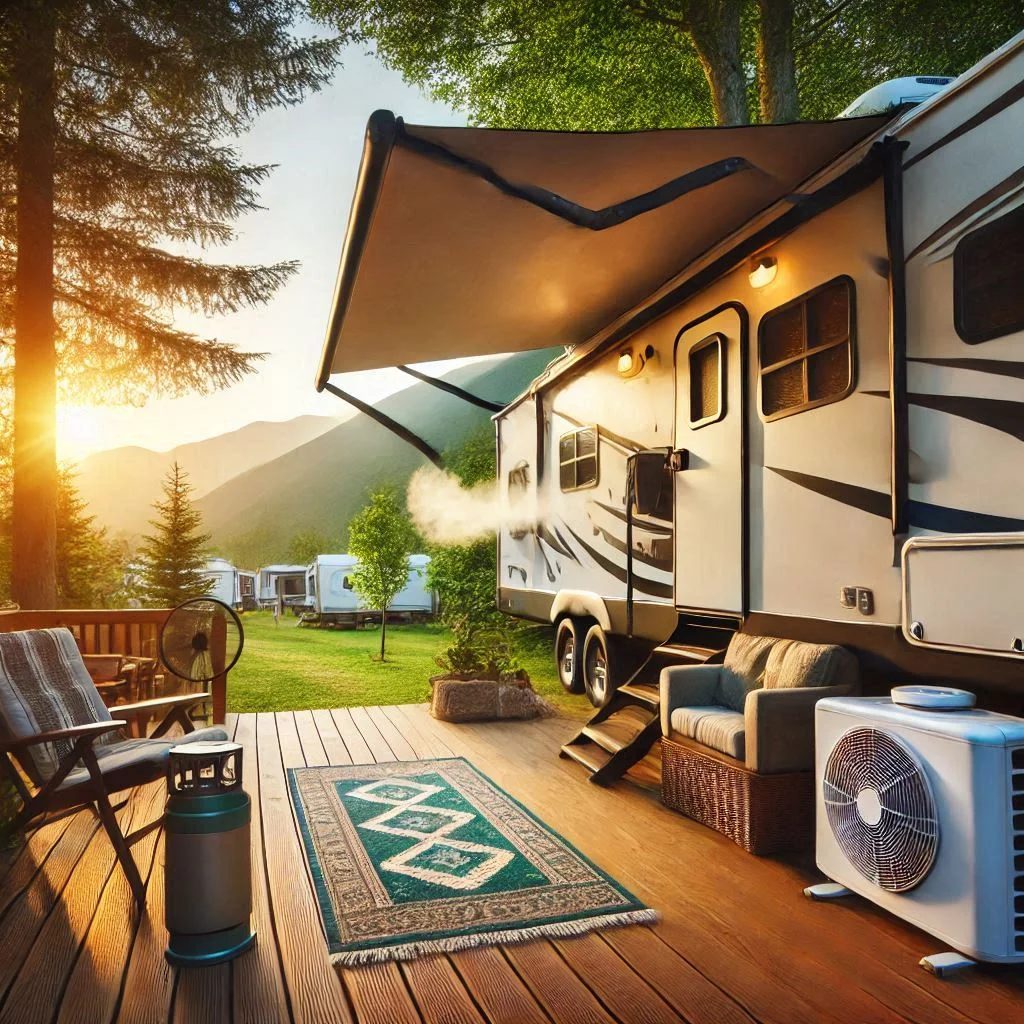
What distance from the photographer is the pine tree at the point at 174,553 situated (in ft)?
48.8

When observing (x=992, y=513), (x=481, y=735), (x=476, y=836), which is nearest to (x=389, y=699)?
(x=481, y=735)

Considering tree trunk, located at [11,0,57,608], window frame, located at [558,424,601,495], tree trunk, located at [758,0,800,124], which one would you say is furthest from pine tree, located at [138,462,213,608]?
tree trunk, located at [758,0,800,124]

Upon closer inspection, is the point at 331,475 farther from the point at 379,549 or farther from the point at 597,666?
the point at 597,666

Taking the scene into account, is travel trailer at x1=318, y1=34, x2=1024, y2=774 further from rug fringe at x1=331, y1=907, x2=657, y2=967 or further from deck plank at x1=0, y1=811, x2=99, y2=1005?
deck plank at x1=0, y1=811, x2=99, y2=1005

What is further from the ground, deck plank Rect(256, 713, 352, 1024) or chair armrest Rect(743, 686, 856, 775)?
chair armrest Rect(743, 686, 856, 775)

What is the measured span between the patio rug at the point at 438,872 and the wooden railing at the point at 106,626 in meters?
1.58

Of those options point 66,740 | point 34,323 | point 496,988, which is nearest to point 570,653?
point 66,740

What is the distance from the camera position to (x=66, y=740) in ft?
10.9

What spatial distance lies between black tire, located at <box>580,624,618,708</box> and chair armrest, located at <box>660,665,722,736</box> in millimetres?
2021

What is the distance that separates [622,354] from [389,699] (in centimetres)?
507

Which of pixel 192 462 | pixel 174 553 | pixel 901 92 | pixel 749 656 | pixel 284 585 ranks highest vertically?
pixel 192 462

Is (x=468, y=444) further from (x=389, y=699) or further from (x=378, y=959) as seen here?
(x=378, y=959)

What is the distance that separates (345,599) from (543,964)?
57.4 ft

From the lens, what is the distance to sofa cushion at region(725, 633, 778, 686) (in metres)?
4.02
